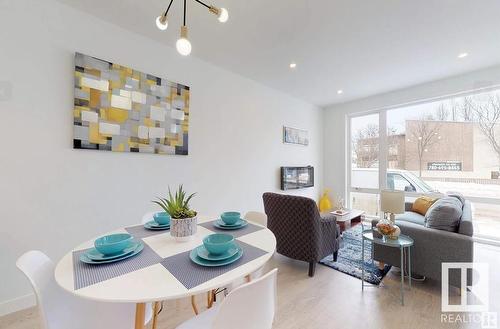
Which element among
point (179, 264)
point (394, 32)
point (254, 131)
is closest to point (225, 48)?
point (254, 131)

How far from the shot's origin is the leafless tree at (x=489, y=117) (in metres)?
3.41

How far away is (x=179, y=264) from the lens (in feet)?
3.35

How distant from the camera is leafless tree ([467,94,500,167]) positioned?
11.2 ft

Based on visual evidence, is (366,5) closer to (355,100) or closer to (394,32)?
(394,32)

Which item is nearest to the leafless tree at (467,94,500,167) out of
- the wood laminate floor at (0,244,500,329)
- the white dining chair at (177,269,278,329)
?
the wood laminate floor at (0,244,500,329)

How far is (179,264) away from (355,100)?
17.2ft

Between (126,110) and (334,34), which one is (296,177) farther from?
(126,110)

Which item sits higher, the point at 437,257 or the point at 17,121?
the point at 17,121

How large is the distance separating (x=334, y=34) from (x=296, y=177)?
9.32 feet

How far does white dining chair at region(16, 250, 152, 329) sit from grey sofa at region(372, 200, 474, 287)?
8.35ft

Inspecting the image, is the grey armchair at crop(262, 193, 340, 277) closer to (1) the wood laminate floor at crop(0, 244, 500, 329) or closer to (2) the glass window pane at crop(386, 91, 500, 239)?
(1) the wood laminate floor at crop(0, 244, 500, 329)

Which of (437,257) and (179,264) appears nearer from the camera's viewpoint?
(179,264)

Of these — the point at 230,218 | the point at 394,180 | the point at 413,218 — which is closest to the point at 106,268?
the point at 230,218

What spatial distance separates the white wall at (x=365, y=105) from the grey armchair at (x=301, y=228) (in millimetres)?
2925
